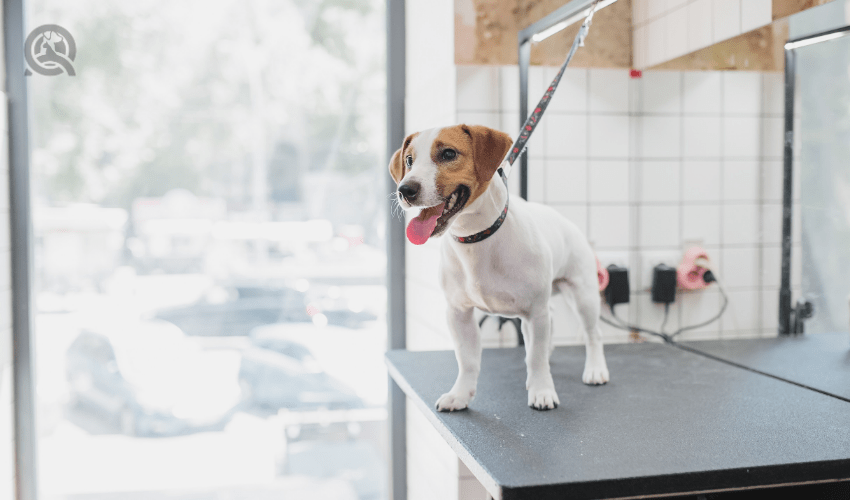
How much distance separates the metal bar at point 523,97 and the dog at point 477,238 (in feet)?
1.62

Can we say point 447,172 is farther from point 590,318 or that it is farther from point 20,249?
point 20,249

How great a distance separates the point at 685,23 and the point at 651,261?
2.10 feet

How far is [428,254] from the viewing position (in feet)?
6.73

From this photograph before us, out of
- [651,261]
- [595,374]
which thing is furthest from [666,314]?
[595,374]

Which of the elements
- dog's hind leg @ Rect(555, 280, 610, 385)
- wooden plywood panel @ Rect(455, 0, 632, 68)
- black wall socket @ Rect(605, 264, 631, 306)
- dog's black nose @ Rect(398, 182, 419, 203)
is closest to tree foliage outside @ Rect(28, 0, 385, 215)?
wooden plywood panel @ Rect(455, 0, 632, 68)

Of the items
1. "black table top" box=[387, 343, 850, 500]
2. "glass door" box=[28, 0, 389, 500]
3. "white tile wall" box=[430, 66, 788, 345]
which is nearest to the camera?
"black table top" box=[387, 343, 850, 500]

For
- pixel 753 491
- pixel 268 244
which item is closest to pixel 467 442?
pixel 753 491

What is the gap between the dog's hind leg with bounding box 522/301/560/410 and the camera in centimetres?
111

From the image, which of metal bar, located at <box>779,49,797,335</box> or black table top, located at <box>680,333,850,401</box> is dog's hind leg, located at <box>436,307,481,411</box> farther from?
metal bar, located at <box>779,49,797,335</box>

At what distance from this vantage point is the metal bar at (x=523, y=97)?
1.71 meters

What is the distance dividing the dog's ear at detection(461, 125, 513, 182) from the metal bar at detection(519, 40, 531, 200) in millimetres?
762

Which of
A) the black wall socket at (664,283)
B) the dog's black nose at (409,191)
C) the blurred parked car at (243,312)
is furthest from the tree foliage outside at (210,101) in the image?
the dog's black nose at (409,191)

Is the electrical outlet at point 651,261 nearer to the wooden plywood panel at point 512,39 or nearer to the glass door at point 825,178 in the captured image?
the glass door at point 825,178

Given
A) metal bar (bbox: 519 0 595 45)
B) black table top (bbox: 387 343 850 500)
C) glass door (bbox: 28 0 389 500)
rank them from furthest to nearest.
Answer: glass door (bbox: 28 0 389 500) → metal bar (bbox: 519 0 595 45) → black table top (bbox: 387 343 850 500)
